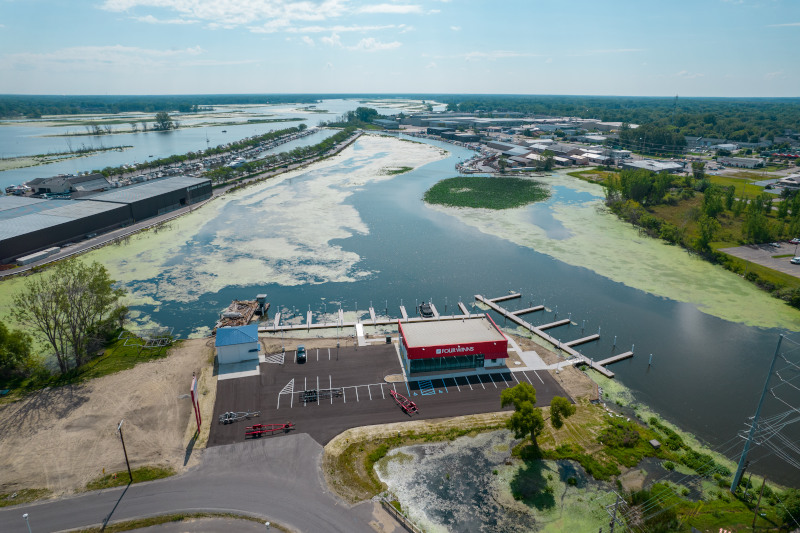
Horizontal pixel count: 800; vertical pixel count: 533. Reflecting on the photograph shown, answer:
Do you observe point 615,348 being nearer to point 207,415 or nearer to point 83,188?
point 207,415

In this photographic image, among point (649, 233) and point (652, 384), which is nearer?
point (652, 384)

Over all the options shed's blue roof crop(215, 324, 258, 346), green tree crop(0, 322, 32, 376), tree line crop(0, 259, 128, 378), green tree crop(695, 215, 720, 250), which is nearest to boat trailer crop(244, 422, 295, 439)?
shed's blue roof crop(215, 324, 258, 346)

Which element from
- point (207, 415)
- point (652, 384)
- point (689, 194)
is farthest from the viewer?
point (689, 194)

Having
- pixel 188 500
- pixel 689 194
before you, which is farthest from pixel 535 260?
pixel 689 194

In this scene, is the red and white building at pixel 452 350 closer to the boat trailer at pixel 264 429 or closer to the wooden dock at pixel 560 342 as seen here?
the wooden dock at pixel 560 342

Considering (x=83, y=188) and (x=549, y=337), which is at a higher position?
(x=83, y=188)

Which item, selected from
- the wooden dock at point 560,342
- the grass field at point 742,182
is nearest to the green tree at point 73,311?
the wooden dock at point 560,342
